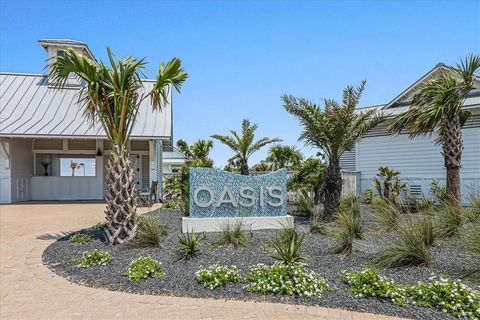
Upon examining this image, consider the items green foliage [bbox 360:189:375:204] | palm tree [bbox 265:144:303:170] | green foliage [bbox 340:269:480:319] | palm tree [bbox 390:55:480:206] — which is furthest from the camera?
palm tree [bbox 265:144:303:170]

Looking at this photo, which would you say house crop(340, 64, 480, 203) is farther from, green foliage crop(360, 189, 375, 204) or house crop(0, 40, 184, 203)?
house crop(0, 40, 184, 203)

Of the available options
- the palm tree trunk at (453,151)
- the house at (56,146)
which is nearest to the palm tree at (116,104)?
the house at (56,146)

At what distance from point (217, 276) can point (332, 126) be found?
660cm

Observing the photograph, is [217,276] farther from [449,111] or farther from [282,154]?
[282,154]

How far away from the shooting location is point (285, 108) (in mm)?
11094

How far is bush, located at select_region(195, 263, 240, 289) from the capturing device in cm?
500

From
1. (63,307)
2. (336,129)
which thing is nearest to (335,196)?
(336,129)

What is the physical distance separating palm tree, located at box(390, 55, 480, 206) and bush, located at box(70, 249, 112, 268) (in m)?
9.18

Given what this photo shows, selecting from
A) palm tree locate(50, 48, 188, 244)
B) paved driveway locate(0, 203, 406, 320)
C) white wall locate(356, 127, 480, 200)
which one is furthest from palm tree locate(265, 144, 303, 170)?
paved driveway locate(0, 203, 406, 320)

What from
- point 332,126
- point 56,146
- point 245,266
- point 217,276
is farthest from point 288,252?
point 56,146

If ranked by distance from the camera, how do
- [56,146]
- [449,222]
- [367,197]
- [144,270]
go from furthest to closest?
[56,146] → [367,197] → [449,222] → [144,270]

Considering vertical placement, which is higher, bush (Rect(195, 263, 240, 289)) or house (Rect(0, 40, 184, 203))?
house (Rect(0, 40, 184, 203))

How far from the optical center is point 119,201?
7.54 meters

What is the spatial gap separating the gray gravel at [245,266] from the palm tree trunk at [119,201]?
1.22 feet
